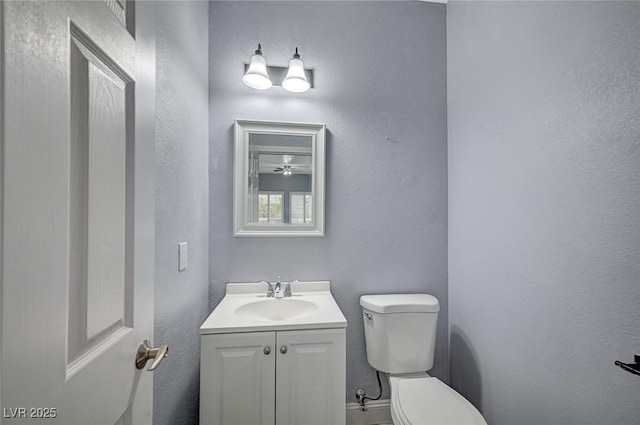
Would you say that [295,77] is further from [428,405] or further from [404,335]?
[428,405]

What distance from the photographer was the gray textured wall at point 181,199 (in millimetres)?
937

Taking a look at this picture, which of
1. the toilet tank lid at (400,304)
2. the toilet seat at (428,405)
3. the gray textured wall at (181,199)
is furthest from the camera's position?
the toilet tank lid at (400,304)

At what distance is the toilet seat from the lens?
3.52 ft

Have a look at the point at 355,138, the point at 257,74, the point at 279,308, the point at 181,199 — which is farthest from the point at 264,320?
the point at 257,74

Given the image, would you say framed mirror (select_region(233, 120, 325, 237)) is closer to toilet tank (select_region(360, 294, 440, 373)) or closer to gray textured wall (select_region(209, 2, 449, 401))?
gray textured wall (select_region(209, 2, 449, 401))

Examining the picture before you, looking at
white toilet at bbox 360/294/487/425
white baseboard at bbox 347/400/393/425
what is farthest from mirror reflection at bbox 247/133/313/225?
white baseboard at bbox 347/400/393/425

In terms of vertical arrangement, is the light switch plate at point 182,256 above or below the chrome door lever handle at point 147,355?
above

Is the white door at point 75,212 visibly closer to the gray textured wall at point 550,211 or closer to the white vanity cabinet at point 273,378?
the white vanity cabinet at point 273,378

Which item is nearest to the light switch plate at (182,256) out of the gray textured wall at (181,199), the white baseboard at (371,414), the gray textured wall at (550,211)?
the gray textured wall at (181,199)

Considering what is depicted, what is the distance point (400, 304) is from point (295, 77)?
1.37m

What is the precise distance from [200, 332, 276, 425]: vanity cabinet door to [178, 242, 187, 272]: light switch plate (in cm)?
30

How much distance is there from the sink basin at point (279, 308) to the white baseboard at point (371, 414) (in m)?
0.67

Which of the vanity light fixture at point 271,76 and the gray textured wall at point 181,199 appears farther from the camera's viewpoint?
the vanity light fixture at point 271,76

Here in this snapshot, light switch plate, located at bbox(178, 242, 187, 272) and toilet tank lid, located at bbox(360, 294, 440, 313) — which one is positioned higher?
light switch plate, located at bbox(178, 242, 187, 272)
